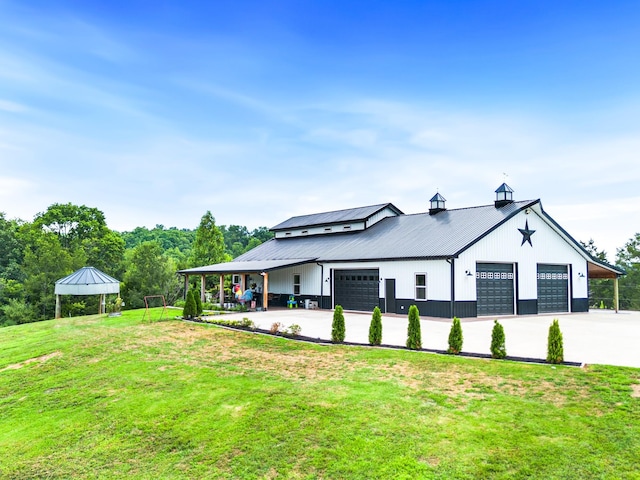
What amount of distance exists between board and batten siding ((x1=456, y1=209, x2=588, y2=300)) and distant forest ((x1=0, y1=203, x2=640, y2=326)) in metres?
8.03

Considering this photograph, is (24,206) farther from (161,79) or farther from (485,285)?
(485,285)

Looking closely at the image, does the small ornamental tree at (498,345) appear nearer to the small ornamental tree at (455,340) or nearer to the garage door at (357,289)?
the small ornamental tree at (455,340)

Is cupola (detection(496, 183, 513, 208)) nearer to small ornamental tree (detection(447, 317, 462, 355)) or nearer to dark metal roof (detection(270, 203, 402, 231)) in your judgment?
dark metal roof (detection(270, 203, 402, 231))

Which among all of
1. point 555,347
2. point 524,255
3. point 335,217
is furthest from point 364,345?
point 335,217

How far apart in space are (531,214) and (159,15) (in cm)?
1969

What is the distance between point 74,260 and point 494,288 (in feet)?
123

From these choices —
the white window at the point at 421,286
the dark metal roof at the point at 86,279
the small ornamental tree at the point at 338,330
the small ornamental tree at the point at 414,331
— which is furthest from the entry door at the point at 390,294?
the dark metal roof at the point at 86,279

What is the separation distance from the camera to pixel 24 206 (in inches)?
1932

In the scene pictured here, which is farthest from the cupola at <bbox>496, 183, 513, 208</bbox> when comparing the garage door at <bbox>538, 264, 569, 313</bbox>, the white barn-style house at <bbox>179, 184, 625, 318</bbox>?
the garage door at <bbox>538, 264, 569, 313</bbox>

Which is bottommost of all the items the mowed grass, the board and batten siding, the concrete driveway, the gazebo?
the mowed grass

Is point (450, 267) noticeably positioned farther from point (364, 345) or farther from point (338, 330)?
point (364, 345)

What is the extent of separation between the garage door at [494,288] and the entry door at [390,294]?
4.03m

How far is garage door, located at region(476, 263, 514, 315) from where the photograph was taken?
2023cm

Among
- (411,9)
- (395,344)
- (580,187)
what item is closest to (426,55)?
(411,9)
